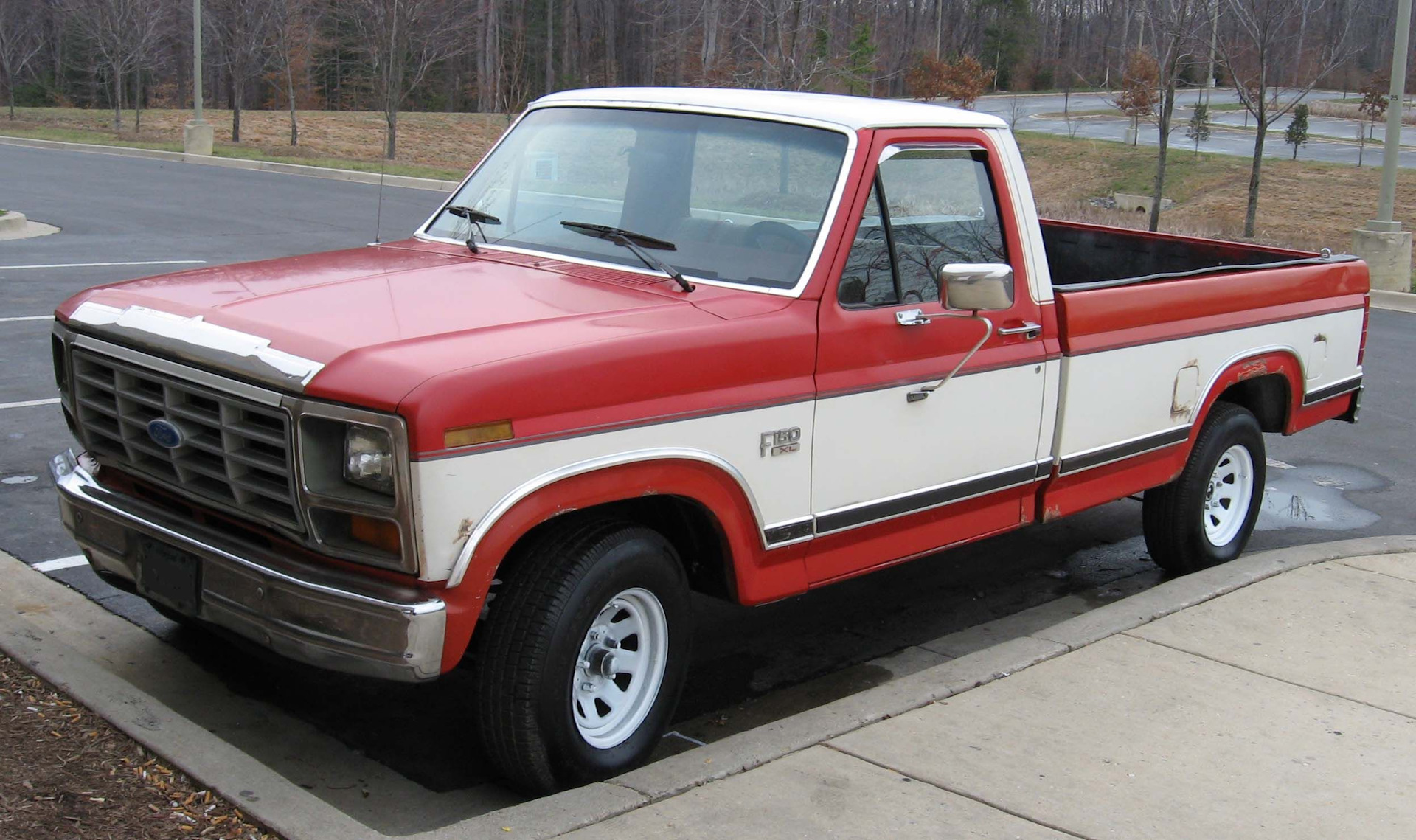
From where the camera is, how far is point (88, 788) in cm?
378

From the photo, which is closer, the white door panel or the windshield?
the white door panel

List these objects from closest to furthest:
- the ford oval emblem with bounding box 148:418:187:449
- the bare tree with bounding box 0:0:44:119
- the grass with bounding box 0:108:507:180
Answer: the ford oval emblem with bounding box 148:418:187:449 → the grass with bounding box 0:108:507:180 → the bare tree with bounding box 0:0:44:119

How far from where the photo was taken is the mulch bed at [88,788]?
3.58 m

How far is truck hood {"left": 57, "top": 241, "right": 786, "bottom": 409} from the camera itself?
3.60 meters

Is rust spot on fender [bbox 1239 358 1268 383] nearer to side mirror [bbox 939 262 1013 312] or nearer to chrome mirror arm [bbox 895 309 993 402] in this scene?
chrome mirror arm [bbox 895 309 993 402]

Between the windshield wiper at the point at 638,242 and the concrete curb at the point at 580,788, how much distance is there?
1472 millimetres

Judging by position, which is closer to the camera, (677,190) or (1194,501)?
(677,190)

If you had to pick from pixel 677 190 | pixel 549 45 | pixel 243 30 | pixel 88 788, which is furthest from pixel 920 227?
pixel 549 45

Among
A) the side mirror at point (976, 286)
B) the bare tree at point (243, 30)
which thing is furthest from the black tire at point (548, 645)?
the bare tree at point (243, 30)

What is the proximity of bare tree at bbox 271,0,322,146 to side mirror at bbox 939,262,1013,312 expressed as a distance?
134 feet

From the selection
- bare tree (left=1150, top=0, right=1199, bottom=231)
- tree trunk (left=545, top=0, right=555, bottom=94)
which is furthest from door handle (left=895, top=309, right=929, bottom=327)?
tree trunk (left=545, top=0, right=555, bottom=94)

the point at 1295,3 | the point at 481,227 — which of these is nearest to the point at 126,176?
the point at 1295,3

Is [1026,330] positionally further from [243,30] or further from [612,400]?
[243,30]

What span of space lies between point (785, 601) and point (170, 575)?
9.55ft
